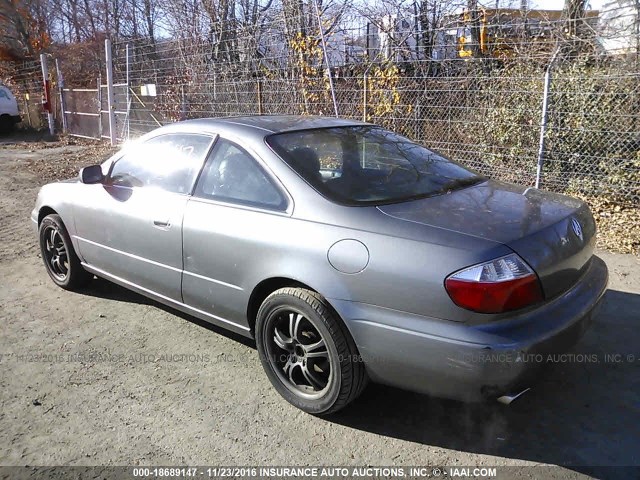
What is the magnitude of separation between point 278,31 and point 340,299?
8.70 metres

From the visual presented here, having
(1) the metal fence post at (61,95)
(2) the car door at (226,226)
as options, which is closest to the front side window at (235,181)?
(2) the car door at (226,226)

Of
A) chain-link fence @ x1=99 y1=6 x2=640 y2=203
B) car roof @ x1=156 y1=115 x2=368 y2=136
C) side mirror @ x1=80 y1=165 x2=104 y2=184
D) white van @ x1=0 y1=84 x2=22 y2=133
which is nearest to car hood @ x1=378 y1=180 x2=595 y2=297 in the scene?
car roof @ x1=156 y1=115 x2=368 y2=136

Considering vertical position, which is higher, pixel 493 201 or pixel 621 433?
pixel 493 201

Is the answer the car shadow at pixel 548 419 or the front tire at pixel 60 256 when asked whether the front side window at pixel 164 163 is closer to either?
the front tire at pixel 60 256

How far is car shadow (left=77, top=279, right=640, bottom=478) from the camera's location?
2625mm

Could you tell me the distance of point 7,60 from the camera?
25859mm

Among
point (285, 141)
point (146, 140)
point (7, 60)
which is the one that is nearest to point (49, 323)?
point (146, 140)

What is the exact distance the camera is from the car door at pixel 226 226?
10.2 feet

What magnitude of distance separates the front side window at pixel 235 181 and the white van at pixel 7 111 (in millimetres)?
17708

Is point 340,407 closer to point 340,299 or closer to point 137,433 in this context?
point 340,299

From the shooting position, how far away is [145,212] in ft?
12.3

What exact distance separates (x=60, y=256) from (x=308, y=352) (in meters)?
3.01

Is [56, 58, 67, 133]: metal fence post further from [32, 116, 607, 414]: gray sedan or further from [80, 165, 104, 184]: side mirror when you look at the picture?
[32, 116, 607, 414]: gray sedan

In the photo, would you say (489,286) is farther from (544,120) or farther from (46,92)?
(46,92)
